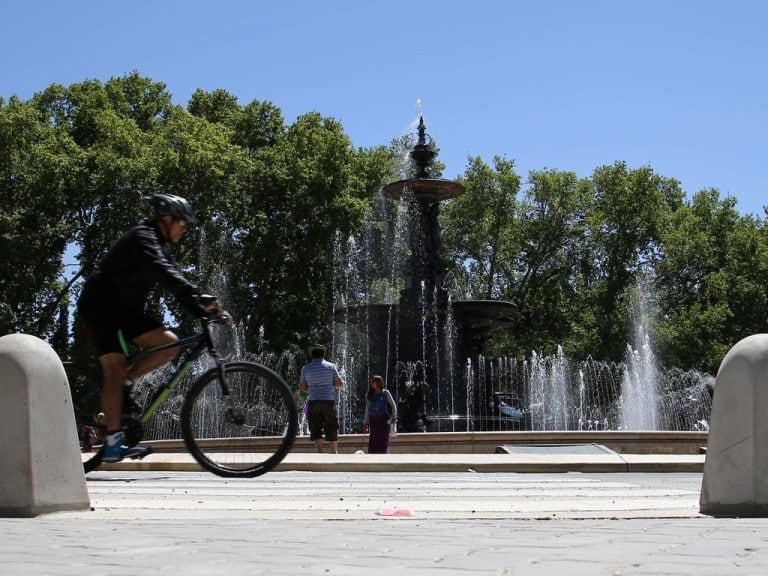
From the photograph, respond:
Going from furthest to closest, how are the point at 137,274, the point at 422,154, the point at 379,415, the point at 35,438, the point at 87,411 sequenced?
the point at 422,154 → the point at 379,415 → the point at 87,411 → the point at 137,274 → the point at 35,438

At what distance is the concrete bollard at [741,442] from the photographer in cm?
630

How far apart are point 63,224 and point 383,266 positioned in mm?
15344

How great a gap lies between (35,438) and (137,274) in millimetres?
1213

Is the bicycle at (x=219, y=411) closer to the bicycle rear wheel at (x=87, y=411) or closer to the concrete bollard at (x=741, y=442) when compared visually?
the bicycle rear wheel at (x=87, y=411)

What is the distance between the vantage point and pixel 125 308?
6.60 meters

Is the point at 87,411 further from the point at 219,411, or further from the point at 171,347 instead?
the point at 171,347

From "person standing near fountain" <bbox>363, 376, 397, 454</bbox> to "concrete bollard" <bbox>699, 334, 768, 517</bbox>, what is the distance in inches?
358

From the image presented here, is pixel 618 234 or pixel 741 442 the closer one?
pixel 741 442

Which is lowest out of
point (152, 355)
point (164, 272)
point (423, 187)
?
point (152, 355)

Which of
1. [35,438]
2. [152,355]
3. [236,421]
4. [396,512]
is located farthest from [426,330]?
[35,438]

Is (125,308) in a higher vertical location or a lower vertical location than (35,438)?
higher

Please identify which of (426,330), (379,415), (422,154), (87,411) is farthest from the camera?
(422,154)

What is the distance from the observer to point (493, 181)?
52.7 meters

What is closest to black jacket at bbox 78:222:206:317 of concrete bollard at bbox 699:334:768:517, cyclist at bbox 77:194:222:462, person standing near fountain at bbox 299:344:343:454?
cyclist at bbox 77:194:222:462
